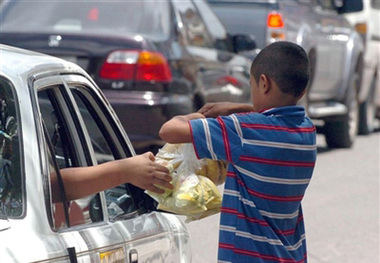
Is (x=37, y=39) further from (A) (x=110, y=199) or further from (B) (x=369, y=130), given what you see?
(B) (x=369, y=130)

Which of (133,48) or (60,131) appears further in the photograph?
(133,48)

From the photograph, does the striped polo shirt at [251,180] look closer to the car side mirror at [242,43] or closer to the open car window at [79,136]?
the open car window at [79,136]

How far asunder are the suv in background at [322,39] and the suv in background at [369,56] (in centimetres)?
103

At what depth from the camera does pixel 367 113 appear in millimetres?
15438

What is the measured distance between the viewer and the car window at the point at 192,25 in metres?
8.89

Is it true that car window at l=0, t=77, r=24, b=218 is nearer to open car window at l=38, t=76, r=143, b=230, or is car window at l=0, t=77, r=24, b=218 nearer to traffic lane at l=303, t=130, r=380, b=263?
open car window at l=38, t=76, r=143, b=230

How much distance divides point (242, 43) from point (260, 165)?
22.2ft

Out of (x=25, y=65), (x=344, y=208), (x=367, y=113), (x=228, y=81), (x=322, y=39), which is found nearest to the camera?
(x=25, y=65)

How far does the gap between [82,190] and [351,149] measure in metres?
10.7

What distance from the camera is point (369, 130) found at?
15734mm

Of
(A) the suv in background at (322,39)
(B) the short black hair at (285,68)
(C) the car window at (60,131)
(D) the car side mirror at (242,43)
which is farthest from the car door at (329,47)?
(B) the short black hair at (285,68)

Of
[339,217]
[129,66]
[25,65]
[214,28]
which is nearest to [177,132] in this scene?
[25,65]

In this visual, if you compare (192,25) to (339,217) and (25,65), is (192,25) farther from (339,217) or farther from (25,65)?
(25,65)

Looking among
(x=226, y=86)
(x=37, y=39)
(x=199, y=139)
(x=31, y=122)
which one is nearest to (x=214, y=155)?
(x=199, y=139)
